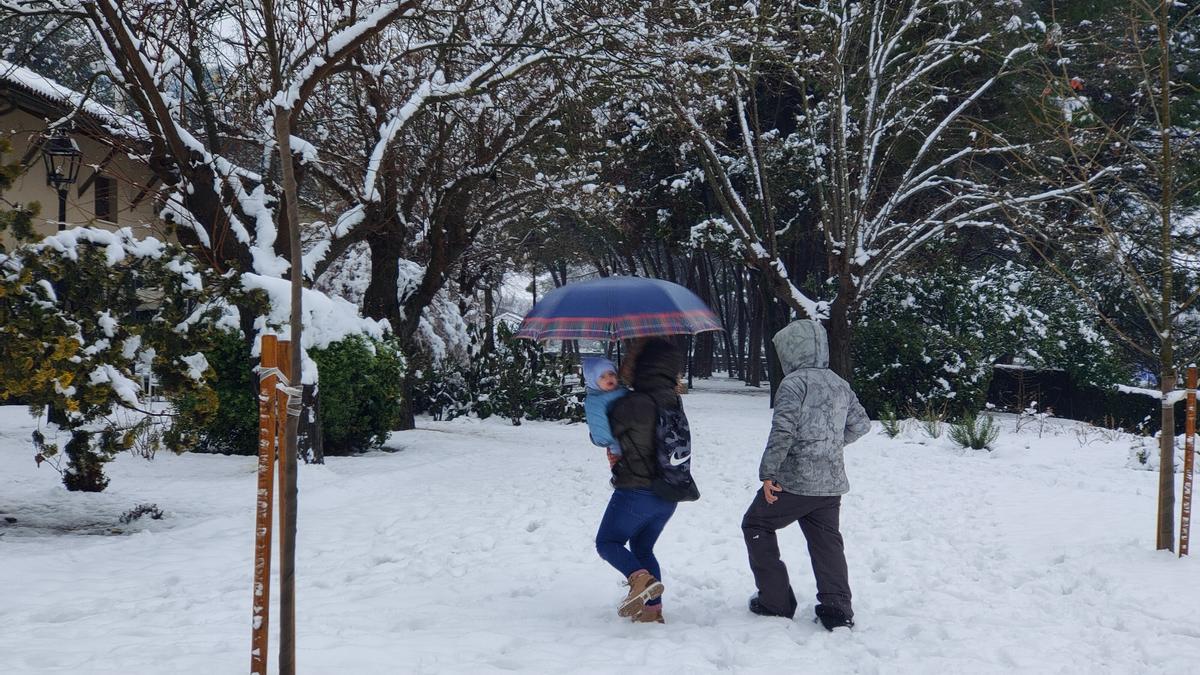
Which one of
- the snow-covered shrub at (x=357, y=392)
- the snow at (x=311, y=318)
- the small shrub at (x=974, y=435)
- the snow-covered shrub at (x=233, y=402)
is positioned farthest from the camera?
the small shrub at (x=974, y=435)

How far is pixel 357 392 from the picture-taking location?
503 inches

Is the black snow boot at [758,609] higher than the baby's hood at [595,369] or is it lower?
lower

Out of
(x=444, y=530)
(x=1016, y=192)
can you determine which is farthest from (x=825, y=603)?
(x=1016, y=192)

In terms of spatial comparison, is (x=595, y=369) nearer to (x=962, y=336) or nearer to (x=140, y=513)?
(x=140, y=513)

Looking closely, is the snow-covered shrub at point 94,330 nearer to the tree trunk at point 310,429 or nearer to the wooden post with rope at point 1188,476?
the tree trunk at point 310,429

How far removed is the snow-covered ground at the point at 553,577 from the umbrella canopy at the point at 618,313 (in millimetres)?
1618

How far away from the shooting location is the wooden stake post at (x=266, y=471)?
11.1 feet

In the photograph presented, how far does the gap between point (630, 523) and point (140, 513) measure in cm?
508

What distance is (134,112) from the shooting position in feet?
38.9

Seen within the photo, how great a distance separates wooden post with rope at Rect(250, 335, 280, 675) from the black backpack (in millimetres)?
2131

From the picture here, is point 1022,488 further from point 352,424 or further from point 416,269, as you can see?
point 416,269

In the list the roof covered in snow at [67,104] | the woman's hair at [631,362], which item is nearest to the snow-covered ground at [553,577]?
the woman's hair at [631,362]

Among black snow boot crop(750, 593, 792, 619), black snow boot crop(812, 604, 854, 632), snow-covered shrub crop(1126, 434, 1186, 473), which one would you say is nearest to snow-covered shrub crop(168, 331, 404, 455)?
black snow boot crop(750, 593, 792, 619)

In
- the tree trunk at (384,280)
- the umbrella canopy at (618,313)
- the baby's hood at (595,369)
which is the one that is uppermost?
the tree trunk at (384,280)
